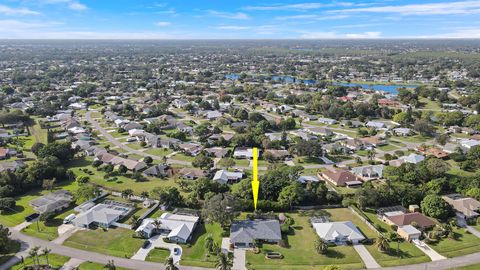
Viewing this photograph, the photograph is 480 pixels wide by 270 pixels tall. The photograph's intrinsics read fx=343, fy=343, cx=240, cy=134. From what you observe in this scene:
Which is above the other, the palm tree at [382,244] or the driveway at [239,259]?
the palm tree at [382,244]

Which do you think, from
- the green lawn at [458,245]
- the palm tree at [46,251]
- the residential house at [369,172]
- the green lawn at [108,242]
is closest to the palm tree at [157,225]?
the green lawn at [108,242]

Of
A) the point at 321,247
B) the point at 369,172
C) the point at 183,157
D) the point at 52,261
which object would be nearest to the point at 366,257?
the point at 321,247

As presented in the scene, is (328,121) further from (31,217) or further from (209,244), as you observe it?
(31,217)

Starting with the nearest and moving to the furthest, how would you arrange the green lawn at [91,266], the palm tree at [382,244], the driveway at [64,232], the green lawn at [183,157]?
the green lawn at [91,266], the palm tree at [382,244], the driveway at [64,232], the green lawn at [183,157]

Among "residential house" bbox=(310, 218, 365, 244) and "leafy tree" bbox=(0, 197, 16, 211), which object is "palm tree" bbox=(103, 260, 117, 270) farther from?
"residential house" bbox=(310, 218, 365, 244)

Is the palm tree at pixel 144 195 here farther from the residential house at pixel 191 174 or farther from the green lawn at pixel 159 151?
the green lawn at pixel 159 151

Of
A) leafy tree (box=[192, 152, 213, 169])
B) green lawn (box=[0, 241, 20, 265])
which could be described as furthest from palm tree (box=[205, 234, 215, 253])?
leafy tree (box=[192, 152, 213, 169])
